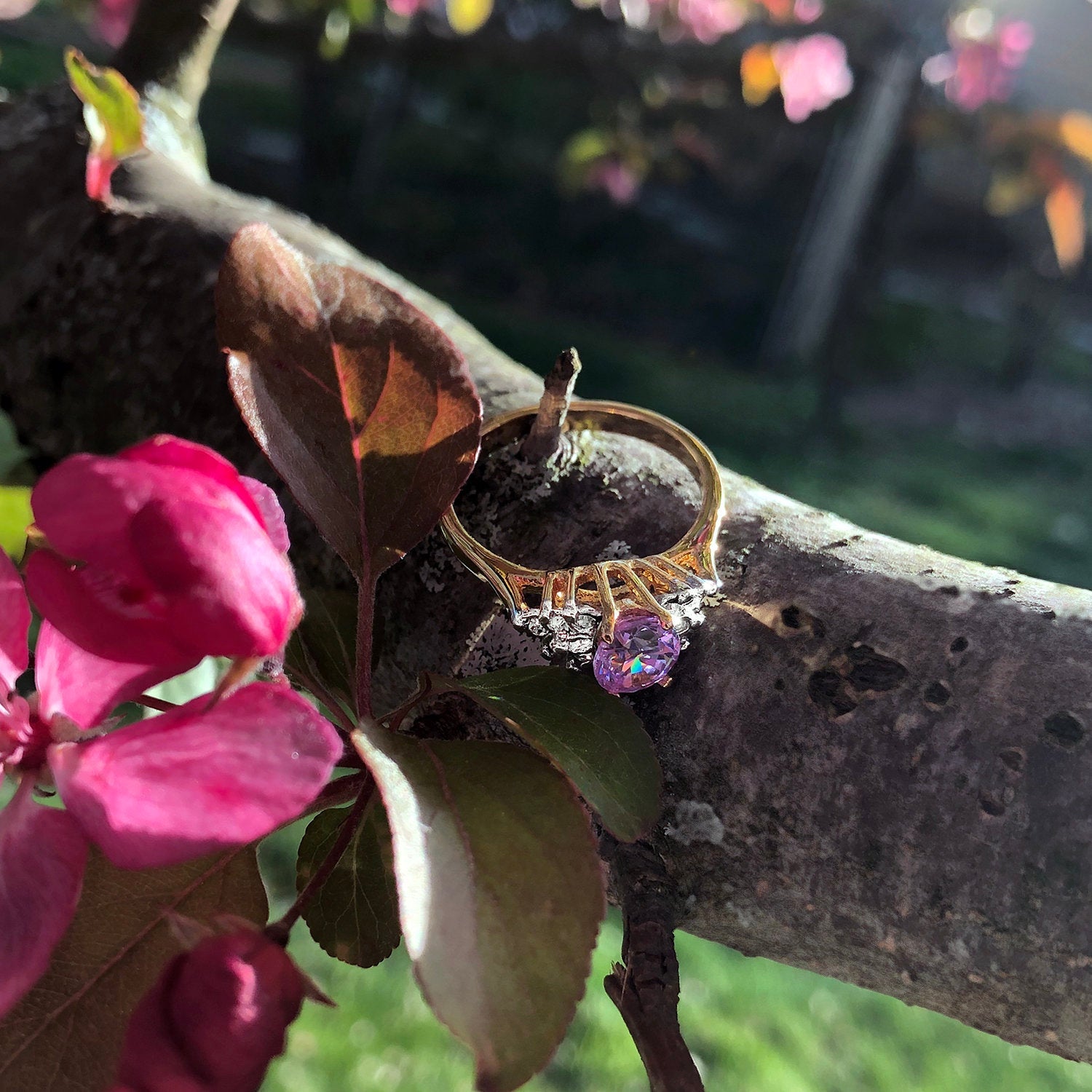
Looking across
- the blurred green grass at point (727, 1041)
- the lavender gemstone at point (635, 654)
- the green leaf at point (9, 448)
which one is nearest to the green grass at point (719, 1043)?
the blurred green grass at point (727, 1041)

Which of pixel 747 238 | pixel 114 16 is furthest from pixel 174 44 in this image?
pixel 747 238

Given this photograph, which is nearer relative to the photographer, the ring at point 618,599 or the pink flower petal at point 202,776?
the pink flower petal at point 202,776

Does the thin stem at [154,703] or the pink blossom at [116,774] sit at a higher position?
the pink blossom at [116,774]

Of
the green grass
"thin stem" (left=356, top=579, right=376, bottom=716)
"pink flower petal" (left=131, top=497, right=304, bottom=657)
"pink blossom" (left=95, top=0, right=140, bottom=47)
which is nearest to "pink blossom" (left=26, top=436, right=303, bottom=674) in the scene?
"pink flower petal" (left=131, top=497, right=304, bottom=657)

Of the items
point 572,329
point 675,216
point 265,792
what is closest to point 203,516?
point 265,792

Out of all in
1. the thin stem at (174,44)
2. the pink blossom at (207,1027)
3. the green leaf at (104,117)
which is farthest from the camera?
the thin stem at (174,44)

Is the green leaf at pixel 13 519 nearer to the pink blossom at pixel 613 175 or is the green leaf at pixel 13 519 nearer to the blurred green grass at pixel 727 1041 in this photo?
the blurred green grass at pixel 727 1041

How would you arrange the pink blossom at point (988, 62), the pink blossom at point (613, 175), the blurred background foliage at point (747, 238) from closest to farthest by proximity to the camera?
1. the blurred background foliage at point (747, 238)
2. the pink blossom at point (988, 62)
3. the pink blossom at point (613, 175)
